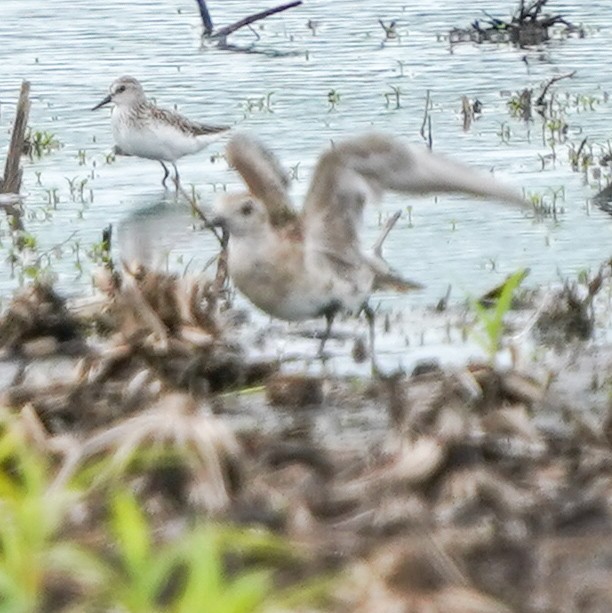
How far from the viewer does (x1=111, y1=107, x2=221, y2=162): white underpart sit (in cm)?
1198

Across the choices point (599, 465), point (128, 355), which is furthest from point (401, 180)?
point (599, 465)

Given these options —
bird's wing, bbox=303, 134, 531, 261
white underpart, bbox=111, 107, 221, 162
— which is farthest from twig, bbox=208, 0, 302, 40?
bird's wing, bbox=303, 134, 531, 261

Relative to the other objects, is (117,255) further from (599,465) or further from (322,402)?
(599,465)

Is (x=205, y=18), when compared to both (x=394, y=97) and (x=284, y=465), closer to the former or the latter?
(x=394, y=97)

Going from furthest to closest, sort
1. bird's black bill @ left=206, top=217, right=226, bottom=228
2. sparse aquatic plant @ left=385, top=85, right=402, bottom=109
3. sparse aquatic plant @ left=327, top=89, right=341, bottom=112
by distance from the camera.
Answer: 1. sparse aquatic plant @ left=385, top=85, right=402, bottom=109
2. sparse aquatic plant @ left=327, top=89, right=341, bottom=112
3. bird's black bill @ left=206, top=217, right=226, bottom=228

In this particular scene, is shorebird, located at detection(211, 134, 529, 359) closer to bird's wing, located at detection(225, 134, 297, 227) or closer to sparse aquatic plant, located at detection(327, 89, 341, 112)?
bird's wing, located at detection(225, 134, 297, 227)

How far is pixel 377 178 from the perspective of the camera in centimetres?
717

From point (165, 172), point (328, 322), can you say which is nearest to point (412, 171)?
point (328, 322)

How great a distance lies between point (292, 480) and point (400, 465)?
277 millimetres

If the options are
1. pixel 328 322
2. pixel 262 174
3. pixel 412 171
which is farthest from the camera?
pixel 262 174

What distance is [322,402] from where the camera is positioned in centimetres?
617

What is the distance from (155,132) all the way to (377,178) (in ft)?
16.3

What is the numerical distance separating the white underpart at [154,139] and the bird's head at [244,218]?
4.15m

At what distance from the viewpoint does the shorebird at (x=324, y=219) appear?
7043mm
